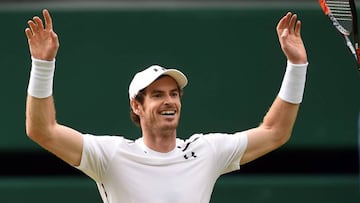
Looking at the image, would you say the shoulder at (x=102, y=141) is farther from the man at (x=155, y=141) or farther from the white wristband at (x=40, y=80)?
the white wristband at (x=40, y=80)

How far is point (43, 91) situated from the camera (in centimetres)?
441

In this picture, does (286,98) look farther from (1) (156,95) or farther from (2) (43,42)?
(2) (43,42)

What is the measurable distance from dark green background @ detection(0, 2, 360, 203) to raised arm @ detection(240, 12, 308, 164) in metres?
2.20

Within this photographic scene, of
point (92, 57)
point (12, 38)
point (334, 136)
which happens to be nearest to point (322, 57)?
point (334, 136)

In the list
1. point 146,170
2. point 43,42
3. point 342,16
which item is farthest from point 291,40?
point 43,42

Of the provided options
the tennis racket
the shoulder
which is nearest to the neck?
the shoulder

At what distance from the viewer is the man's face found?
15.1 ft

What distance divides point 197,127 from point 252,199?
539 mm

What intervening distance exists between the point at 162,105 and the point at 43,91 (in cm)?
49

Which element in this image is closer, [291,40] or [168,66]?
[291,40]

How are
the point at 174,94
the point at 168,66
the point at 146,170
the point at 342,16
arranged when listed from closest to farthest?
the point at 146,170 < the point at 174,94 < the point at 342,16 < the point at 168,66

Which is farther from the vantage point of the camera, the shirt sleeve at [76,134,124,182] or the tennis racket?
the tennis racket

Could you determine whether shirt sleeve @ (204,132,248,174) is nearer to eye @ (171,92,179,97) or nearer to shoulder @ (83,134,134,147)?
eye @ (171,92,179,97)

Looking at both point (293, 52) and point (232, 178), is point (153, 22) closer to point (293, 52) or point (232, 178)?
point (232, 178)
